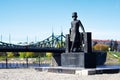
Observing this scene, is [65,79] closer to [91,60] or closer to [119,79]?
[119,79]

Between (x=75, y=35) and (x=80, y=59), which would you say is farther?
(x=75, y=35)

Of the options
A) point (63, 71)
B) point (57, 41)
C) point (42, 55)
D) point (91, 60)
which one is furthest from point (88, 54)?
point (42, 55)

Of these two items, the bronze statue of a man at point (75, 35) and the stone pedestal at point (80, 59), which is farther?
the bronze statue of a man at point (75, 35)

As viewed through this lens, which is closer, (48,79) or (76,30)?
(48,79)

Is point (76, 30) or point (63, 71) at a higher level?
point (76, 30)

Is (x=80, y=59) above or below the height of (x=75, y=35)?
below

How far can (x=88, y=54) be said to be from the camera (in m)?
29.5

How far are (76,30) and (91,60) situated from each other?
2.54 meters

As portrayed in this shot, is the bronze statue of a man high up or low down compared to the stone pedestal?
up

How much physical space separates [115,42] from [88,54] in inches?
5962

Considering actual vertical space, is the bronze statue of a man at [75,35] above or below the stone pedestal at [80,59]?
above

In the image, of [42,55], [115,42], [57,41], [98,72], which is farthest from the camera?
[115,42]

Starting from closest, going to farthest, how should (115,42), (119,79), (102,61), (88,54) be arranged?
(119,79), (88,54), (102,61), (115,42)

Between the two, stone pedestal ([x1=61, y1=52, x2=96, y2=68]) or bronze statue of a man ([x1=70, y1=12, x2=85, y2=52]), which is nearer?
stone pedestal ([x1=61, y1=52, x2=96, y2=68])
